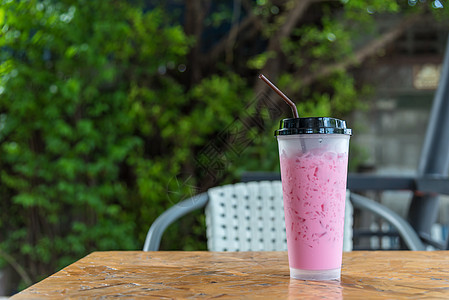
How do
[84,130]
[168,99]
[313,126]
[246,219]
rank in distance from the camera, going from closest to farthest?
1. [313,126]
2. [246,219]
3. [84,130]
4. [168,99]

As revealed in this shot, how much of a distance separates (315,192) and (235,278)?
0.48ft

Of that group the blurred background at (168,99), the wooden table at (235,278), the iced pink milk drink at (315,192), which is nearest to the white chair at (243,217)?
the wooden table at (235,278)

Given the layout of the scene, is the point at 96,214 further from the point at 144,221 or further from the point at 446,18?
the point at 446,18

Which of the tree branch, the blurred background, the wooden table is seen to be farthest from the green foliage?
the wooden table

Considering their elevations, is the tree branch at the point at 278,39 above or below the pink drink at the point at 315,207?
above

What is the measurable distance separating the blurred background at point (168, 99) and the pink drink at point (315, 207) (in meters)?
2.34

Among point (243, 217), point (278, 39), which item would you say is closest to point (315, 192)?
point (243, 217)

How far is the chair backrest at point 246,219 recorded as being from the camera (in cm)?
116

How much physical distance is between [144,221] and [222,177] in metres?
0.64

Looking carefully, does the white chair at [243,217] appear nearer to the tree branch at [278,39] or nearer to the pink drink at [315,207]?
the pink drink at [315,207]

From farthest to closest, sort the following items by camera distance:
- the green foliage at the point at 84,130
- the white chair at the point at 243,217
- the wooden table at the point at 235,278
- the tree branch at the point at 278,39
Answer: the tree branch at the point at 278,39 → the green foliage at the point at 84,130 → the white chair at the point at 243,217 → the wooden table at the point at 235,278

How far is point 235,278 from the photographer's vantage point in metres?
0.58

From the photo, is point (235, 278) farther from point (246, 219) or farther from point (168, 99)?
point (168, 99)

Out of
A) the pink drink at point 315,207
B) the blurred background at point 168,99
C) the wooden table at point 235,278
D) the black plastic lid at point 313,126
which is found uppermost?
the blurred background at point 168,99
